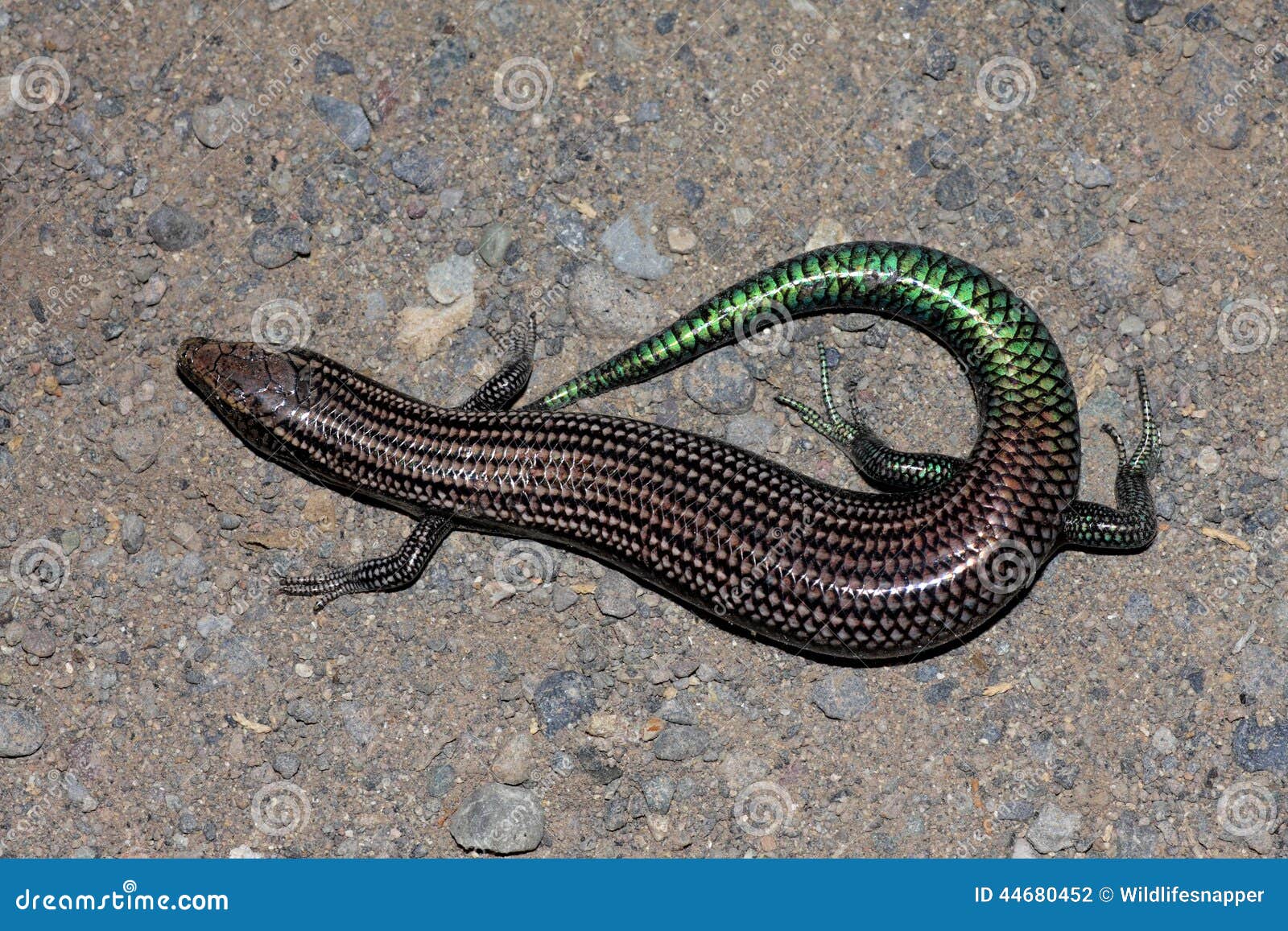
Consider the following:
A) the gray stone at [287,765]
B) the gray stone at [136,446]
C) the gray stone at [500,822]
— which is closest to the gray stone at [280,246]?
the gray stone at [136,446]

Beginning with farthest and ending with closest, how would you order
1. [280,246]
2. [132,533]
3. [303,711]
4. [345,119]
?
[345,119] → [280,246] → [132,533] → [303,711]

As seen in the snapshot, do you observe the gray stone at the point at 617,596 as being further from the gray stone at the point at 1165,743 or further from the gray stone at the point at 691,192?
the gray stone at the point at 1165,743

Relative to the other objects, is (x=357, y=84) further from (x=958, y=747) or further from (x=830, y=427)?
(x=958, y=747)

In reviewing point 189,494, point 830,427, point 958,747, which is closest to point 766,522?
point 830,427

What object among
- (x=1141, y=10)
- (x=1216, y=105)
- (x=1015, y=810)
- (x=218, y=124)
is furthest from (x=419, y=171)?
(x=1015, y=810)

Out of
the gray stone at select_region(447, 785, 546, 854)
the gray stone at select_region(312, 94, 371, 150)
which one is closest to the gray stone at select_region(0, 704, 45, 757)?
the gray stone at select_region(447, 785, 546, 854)

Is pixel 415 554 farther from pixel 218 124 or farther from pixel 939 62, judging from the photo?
pixel 939 62
